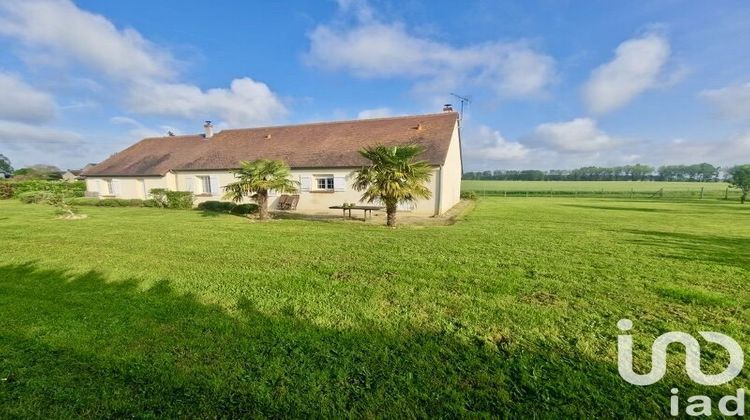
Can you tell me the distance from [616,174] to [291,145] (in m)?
113

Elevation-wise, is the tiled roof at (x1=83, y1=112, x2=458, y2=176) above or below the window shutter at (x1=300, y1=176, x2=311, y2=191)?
above

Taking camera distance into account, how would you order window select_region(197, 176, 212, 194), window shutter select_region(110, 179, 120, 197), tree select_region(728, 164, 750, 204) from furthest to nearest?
1. tree select_region(728, 164, 750, 204)
2. window shutter select_region(110, 179, 120, 197)
3. window select_region(197, 176, 212, 194)

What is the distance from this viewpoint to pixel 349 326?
3766 mm

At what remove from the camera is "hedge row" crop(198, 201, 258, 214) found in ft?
52.5

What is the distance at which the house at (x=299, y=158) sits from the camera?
17609 mm

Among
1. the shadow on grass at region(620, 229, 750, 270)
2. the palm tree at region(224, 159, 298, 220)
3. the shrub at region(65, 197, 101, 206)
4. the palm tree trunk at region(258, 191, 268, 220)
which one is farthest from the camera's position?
the shrub at region(65, 197, 101, 206)

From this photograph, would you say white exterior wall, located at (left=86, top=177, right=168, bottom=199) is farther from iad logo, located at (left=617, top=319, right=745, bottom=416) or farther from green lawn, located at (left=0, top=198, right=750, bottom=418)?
iad logo, located at (left=617, top=319, right=745, bottom=416)

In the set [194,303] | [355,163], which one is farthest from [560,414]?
[355,163]

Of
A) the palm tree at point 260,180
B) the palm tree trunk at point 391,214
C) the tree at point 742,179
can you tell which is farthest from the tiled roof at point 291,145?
the tree at point 742,179

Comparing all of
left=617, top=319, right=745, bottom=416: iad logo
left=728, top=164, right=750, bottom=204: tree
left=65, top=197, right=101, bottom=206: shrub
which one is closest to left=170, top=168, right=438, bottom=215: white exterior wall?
left=65, top=197, right=101, bottom=206: shrub

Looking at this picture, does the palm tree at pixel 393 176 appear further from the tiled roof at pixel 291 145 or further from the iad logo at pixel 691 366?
the iad logo at pixel 691 366

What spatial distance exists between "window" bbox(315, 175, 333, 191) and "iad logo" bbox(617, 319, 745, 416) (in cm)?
1562

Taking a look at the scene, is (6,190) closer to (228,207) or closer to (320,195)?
(228,207)

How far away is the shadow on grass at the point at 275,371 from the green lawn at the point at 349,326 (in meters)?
0.02
